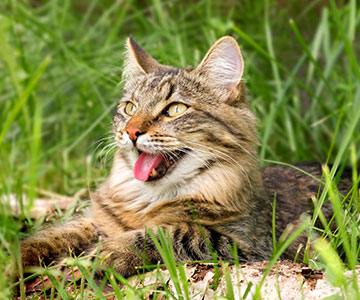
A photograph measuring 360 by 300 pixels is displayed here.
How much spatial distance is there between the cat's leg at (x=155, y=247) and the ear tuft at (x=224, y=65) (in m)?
0.98

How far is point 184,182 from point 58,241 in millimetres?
788

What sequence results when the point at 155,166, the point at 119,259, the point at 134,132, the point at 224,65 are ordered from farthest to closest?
the point at 224,65 → the point at 155,166 → the point at 134,132 → the point at 119,259

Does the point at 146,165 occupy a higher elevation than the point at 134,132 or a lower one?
lower

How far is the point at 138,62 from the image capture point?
3.66 meters

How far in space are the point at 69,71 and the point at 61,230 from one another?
2919 millimetres

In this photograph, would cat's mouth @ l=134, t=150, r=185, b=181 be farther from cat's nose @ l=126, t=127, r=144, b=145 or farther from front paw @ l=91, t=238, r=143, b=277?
front paw @ l=91, t=238, r=143, b=277

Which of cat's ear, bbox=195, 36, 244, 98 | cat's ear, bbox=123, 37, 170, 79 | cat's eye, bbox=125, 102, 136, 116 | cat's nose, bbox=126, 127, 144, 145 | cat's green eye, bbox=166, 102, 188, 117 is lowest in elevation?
cat's nose, bbox=126, 127, 144, 145

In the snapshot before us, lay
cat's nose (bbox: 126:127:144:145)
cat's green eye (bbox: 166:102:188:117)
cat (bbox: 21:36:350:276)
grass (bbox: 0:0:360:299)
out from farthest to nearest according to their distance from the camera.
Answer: grass (bbox: 0:0:360:299) < cat's green eye (bbox: 166:102:188:117) < cat's nose (bbox: 126:127:144:145) < cat (bbox: 21:36:350:276)

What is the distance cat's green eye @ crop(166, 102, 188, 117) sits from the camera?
3.20 metres

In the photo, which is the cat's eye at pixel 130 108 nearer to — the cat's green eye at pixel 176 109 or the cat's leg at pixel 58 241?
the cat's green eye at pixel 176 109

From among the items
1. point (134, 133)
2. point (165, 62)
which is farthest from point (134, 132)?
point (165, 62)

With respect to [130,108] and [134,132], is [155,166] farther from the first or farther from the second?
[130,108]

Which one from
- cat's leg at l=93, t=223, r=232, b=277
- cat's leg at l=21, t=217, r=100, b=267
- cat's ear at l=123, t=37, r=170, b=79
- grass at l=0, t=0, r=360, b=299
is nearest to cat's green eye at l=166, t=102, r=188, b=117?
cat's ear at l=123, t=37, r=170, b=79

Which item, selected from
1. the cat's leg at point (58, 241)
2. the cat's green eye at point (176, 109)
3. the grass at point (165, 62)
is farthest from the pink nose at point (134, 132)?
the grass at point (165, 62)
